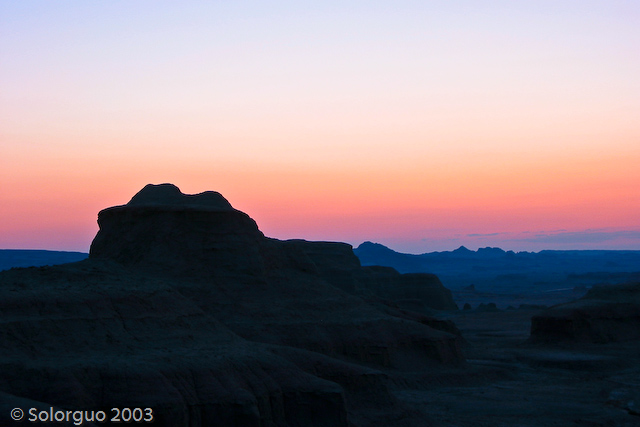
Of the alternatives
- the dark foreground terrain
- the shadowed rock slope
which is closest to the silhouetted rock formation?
the dark foreground terrain

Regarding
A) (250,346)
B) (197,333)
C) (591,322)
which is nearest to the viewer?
(197,333)

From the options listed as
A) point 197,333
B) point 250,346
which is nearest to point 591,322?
point 250,346

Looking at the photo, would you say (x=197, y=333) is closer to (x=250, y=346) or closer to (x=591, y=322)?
(x=250, y=346)

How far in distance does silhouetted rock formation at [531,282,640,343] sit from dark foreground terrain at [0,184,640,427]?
0.11 metres

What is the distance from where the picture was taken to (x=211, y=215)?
35.7m

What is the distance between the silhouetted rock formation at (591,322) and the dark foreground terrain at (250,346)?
0.11 m

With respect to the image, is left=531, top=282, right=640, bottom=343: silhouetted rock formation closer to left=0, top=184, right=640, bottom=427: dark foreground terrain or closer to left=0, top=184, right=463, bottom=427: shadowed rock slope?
left=0, top=184, right=640, bottom=427: dark foreground terrain

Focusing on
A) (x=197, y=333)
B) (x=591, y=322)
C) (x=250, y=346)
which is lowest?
(x=591, y=322)

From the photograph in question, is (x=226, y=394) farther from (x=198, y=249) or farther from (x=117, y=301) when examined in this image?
(x=198, y=249)

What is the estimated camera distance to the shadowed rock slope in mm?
19344

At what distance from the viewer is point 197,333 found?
79.3 ft

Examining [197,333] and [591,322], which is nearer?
[197,333]

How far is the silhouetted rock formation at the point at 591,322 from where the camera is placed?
5247cm

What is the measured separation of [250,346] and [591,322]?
115ft
